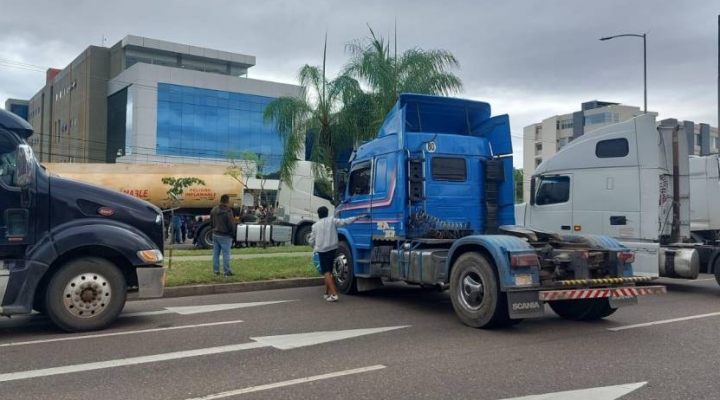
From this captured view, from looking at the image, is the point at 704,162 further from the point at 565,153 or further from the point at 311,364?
the point at 311,364

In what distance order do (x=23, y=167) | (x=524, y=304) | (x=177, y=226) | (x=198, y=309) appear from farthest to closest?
(x=177, y=226), (x=198, y=309), (x=524, y=304), (x=23, y=167)

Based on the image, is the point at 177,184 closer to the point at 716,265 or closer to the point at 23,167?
the point at 23,167

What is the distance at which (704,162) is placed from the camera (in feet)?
45.0

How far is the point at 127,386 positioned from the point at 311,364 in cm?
163

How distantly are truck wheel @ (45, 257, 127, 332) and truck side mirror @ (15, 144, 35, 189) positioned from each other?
3.52ft

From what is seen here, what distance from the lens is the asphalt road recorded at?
488 cm

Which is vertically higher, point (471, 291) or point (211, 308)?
point (471, 291)

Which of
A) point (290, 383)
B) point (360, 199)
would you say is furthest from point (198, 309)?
point (290, 383)

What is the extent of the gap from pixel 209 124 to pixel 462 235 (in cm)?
5265

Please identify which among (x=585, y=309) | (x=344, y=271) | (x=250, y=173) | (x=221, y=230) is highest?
(x=250, y=173)

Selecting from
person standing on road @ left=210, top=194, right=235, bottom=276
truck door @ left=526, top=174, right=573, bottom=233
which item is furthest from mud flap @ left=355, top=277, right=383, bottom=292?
truck door @ left=526, top=174, right=573, bottom=233

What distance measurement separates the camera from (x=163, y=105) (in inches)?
2234

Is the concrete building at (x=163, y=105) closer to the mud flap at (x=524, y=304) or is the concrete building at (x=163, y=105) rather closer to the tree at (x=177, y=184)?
the tree at (x=177, y=184)

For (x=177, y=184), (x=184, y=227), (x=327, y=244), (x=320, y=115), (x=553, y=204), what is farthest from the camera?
(x=184, y=227)
